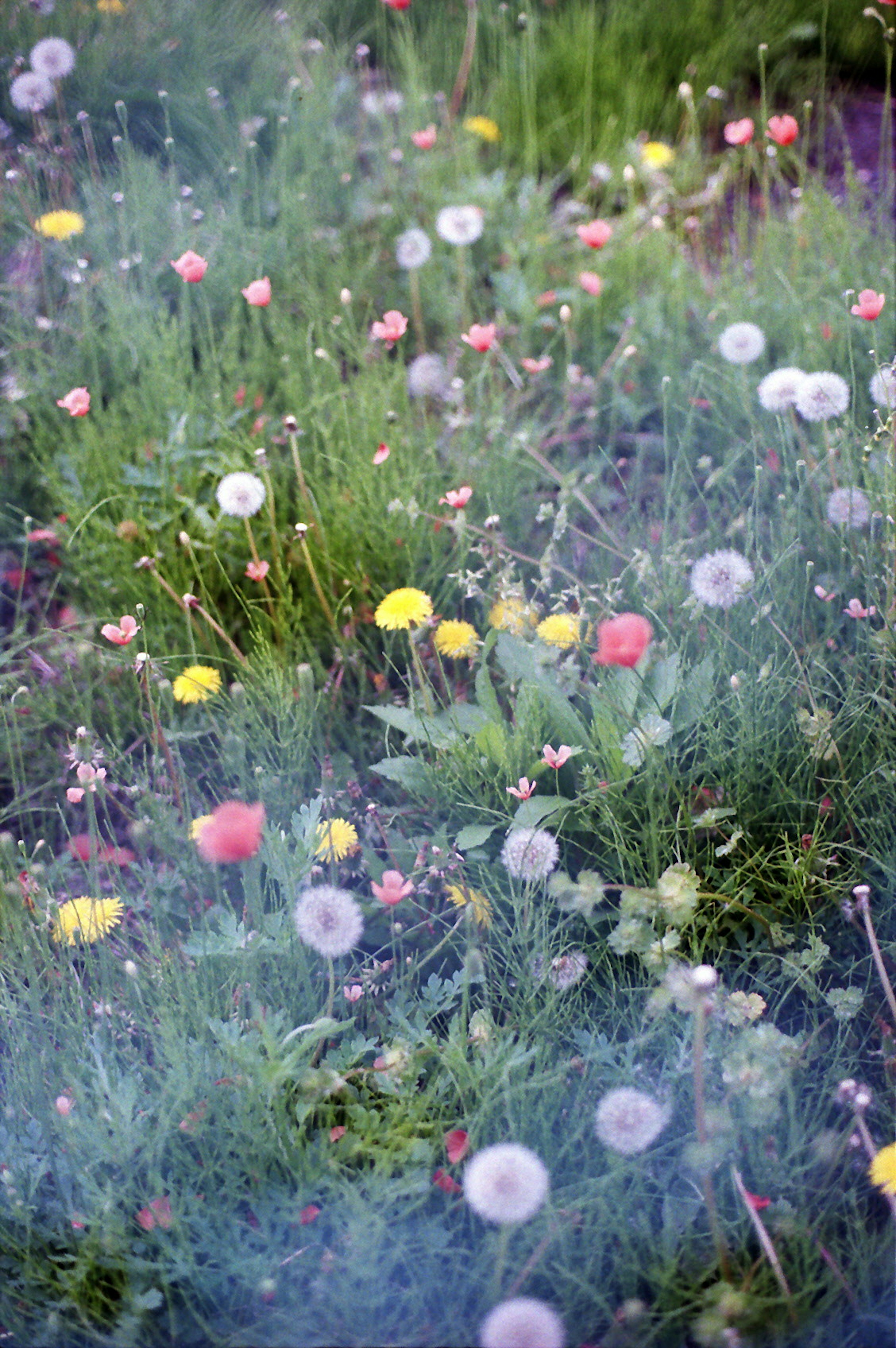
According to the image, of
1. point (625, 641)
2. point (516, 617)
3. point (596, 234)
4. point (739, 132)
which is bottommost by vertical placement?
point (516, 617)

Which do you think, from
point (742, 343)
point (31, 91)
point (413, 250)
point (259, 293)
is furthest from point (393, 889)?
point (31, 91)

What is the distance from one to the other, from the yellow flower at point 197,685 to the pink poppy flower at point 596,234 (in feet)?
4.03

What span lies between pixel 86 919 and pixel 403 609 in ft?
2.23

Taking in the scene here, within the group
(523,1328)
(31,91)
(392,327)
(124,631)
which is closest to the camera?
(523,1328)

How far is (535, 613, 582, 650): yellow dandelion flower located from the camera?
1739mm

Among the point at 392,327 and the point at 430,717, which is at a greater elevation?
the point at 392,327

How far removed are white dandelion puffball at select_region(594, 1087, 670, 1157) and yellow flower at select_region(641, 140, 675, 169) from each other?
270cm

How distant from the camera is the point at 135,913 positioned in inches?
67.3

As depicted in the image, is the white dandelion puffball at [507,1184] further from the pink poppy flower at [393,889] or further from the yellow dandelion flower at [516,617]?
the yellow dandelion flower at [516,617]

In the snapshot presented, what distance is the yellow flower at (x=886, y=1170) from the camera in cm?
118

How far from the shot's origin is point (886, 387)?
1.63 meters

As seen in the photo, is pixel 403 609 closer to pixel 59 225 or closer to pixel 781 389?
pixel 781 389

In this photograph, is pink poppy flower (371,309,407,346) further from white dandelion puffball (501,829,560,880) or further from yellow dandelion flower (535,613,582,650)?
white dandelion puffball (501,829,560,880)

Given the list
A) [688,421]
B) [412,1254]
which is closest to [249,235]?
[688,421]
